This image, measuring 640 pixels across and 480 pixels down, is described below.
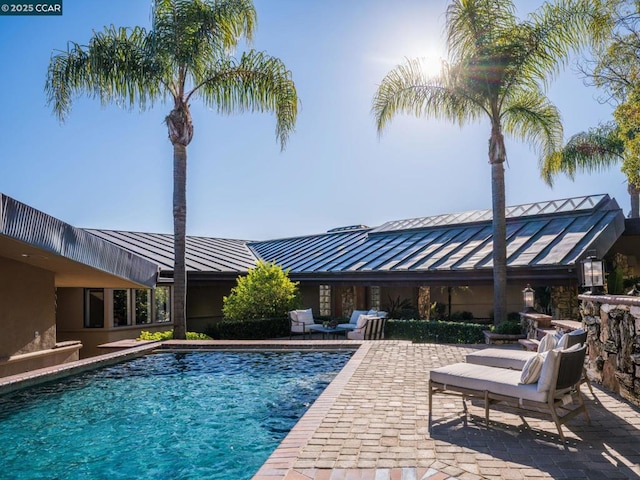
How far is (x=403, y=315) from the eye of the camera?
17.9 meters

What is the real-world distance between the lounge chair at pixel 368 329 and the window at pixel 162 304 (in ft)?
25.4

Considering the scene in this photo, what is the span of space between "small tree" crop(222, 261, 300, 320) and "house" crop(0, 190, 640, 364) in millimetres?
2382

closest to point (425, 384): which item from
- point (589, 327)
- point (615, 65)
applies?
point (589, 327)

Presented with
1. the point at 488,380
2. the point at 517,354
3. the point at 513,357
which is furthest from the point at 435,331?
the point at 488,380

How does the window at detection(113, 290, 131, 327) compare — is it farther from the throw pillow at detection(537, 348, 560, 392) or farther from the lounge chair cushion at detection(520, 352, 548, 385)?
the throw pillow at detection(537, 348, 560, 392)

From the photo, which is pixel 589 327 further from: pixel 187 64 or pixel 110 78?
pixel 110 78

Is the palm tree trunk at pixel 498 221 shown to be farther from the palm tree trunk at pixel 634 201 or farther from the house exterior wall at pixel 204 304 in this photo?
the palm tree trunk at pixel 634 201

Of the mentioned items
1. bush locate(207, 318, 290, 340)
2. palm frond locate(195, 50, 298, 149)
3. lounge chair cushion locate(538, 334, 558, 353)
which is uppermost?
palm frond locate(195, 50, 298, 149)

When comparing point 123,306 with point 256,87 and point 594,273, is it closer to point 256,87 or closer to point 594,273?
point 256,87

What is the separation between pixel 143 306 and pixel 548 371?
15065 millimetres

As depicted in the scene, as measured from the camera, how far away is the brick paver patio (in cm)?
388

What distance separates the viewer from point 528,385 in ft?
15.8

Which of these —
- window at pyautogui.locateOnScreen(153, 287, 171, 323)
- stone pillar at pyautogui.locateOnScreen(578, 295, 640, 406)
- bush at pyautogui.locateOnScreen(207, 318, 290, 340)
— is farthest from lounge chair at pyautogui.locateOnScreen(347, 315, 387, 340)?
window at pyautogui.locateOnScreen(153, 287, 171, 323)

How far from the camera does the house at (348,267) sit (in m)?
10.1
